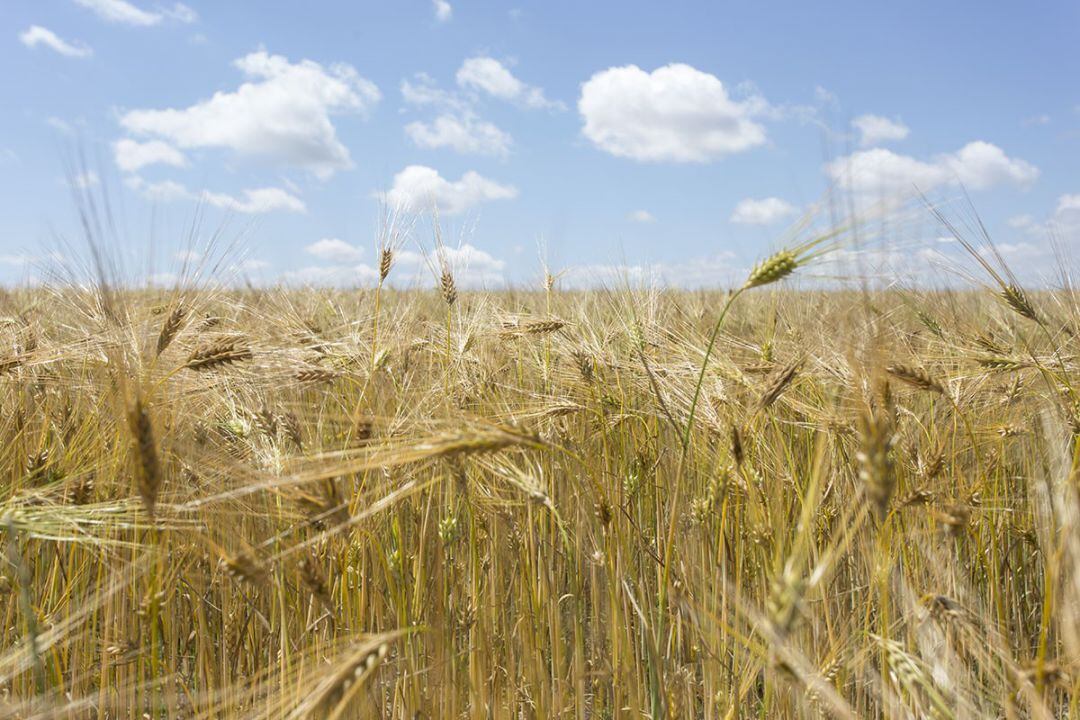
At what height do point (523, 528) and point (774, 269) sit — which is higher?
point (774, 269)

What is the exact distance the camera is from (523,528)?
6.09ft

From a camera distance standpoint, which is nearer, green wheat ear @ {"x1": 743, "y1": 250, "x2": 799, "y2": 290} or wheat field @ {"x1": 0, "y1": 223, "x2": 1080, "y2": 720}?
green wheat ear @ {"x1": 743, "y1": 250, "x2": 799, "y2": 290}

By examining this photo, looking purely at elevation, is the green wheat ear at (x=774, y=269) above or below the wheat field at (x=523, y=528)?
above

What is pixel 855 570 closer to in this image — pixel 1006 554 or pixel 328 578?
pixel 1006 554

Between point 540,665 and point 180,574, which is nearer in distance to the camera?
point 540,665

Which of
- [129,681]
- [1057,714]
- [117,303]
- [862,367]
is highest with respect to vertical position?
[117,303]

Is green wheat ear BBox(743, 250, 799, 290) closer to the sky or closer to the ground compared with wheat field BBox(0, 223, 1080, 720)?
closer to the sky

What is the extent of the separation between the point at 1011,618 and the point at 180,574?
217 centimetres

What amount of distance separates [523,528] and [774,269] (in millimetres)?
1048

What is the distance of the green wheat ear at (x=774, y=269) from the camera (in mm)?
1093

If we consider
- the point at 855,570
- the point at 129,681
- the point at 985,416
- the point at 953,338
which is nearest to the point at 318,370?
the point at 129,681

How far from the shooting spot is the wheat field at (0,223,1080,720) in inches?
48.2

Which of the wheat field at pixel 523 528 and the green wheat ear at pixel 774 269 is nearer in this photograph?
the green wheat ear at pixel 774 269

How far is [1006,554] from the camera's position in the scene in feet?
5.83
